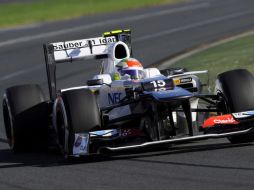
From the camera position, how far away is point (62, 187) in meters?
9.02

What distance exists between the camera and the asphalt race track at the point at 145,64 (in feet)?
29.9

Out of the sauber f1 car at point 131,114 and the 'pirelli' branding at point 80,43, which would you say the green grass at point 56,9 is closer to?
the 'pirelli' branding at point 80,43

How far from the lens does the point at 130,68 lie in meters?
12.3

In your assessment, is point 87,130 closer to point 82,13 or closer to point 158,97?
point 158,97

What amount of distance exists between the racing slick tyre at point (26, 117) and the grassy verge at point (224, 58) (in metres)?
5.94

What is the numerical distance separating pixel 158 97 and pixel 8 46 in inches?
863

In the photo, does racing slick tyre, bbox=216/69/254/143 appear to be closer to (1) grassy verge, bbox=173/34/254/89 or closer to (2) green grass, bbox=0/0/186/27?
(1) grassy verge, bbox=173/34/254/89

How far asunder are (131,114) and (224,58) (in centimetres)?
1060

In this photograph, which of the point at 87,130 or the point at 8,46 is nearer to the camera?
the point at 87,130

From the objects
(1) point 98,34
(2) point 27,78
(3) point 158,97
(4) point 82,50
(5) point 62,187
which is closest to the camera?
(5) point 62,187

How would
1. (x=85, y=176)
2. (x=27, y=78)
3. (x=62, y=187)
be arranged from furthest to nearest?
(x=27, y=78), (x=85, y=176), (x=62, y=187)

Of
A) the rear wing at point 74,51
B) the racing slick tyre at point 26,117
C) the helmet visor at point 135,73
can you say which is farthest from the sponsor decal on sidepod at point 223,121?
the rear wing at point 74,51

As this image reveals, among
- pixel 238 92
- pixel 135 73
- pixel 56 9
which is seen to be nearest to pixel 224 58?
pixel 135 73

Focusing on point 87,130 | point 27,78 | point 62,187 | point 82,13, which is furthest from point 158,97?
point 82,13
